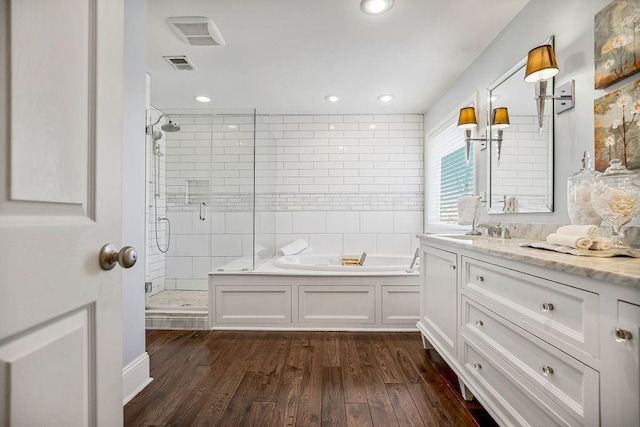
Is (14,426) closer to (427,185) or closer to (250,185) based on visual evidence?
(250,185)

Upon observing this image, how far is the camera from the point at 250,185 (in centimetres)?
319

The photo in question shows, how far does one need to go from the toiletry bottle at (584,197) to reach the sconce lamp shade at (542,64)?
554 mm

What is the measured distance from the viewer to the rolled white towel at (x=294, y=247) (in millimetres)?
3705

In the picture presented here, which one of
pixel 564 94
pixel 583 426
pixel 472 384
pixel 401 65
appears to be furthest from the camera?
pixel 401 65

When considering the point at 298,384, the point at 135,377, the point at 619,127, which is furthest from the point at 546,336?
the point at 135,377

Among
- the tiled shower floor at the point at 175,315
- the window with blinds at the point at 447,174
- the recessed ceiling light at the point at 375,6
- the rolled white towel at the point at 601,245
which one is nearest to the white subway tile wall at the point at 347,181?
the window with blinds at the point at 447,174

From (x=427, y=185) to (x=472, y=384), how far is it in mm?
2725

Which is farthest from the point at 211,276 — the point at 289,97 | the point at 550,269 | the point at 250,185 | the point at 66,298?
the point at 550,269

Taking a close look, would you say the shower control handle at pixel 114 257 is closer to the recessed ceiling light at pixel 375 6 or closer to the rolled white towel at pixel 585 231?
the rolled white towel at pixel 585 231

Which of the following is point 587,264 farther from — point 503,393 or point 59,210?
point 59,210

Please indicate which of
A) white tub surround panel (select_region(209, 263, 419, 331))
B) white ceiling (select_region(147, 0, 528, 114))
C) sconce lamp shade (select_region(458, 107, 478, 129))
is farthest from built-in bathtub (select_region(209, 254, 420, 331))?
white ceiling (select_region(147, 0, 528, 114))

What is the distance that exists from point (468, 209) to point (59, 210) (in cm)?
243

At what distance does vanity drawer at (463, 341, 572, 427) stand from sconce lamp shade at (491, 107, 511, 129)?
1.50m

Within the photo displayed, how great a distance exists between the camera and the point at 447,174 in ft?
11.1
